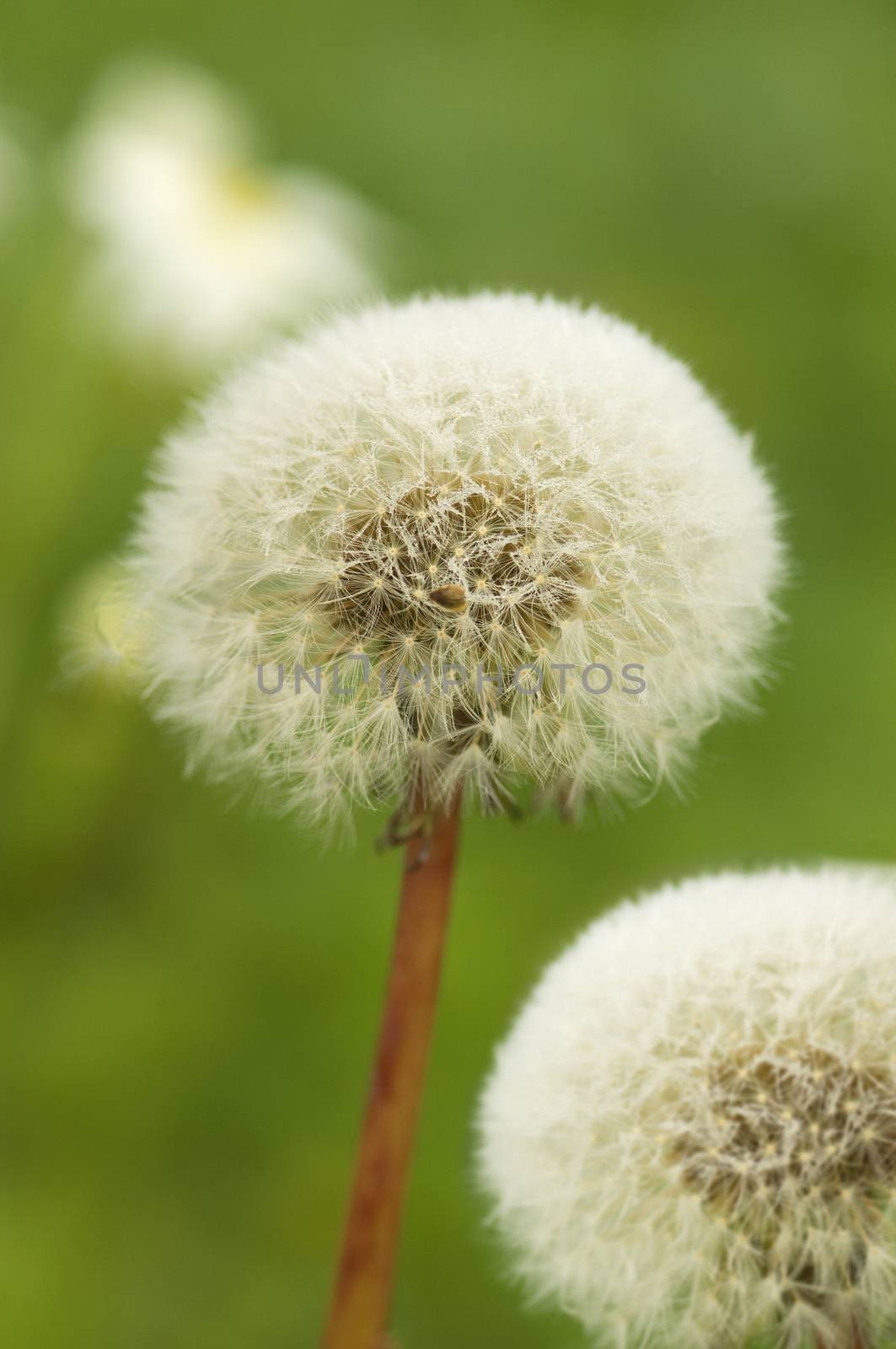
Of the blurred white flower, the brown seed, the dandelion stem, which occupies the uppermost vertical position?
the blurred white flower

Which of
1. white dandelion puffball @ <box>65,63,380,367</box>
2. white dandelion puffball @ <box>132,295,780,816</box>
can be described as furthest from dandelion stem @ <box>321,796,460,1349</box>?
white dandelion puffball @ <box>65,63,380,367</box>

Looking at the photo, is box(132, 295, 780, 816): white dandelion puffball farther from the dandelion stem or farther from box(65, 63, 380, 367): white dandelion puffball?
box(65, 63, 380, 367): white dandelion puffball

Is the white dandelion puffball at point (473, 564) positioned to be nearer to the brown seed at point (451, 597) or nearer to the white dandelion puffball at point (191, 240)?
the brown seed at point (451, 597)

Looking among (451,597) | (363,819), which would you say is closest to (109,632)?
(451,597)

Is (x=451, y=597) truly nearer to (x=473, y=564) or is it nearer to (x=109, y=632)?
(x=473, y=564)

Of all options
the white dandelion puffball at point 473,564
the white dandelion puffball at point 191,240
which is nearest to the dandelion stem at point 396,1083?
the white dandelion puffball at point 473,564

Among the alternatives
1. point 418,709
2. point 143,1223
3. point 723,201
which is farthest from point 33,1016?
point 723,201

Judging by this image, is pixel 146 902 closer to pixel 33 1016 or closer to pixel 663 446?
pixel 33 1016
